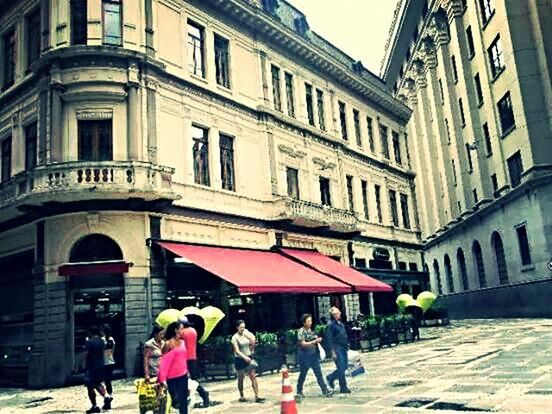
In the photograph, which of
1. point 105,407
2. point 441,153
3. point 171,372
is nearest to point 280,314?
point 105,407

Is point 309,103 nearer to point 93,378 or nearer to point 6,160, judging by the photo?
point 6,160

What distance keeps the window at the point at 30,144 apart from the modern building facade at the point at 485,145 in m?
23.2

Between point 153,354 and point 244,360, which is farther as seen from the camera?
point 244,360

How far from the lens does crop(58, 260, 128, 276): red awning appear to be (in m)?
16.2

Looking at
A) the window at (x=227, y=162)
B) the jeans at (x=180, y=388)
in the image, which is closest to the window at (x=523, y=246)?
the window at (x=227, y=162)

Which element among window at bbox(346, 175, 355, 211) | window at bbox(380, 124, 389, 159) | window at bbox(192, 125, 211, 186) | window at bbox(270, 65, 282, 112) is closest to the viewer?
window at bbox(192, 125, 211, 186)

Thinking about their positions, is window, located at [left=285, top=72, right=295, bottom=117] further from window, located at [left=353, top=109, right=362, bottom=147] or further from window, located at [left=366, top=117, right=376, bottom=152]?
window, located at [left=366, top=117, right=376, bottom=152]

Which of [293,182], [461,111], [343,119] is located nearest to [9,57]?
[293,182]

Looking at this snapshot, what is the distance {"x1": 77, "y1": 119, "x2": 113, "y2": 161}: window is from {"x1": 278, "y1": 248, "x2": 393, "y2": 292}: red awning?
8.59 m

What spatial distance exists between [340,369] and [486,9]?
2931cm

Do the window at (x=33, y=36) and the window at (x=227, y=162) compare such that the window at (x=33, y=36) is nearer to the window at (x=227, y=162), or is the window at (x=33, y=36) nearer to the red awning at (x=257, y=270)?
the window at (x=227, y=162)

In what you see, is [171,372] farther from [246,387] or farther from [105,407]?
[246,387]

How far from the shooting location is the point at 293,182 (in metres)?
25.2

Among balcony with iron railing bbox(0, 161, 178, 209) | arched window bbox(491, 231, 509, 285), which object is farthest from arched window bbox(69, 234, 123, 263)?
arched window bbox(491, 231, 509, 285)
